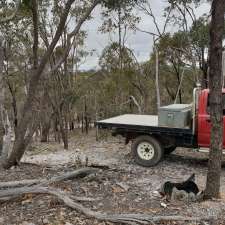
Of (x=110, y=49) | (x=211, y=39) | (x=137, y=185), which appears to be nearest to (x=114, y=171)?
(x=137, y=185)

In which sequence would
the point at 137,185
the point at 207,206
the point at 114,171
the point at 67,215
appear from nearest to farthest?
the point at 67,215, the point at 207,206, the point at 137,185, the point at 114,171

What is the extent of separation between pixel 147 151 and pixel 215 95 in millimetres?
3964

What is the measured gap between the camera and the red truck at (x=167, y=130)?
9062 millimetres

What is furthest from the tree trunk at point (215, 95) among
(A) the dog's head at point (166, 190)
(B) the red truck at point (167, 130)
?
(B) the red truck at point (167, 130)

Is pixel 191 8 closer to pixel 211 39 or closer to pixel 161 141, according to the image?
pixel 161 141

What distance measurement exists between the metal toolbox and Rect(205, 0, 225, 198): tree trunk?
2913 millimetres

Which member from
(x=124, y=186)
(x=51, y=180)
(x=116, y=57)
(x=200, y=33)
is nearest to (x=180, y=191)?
(x=124, y=186)

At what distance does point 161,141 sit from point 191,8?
39.9 feet

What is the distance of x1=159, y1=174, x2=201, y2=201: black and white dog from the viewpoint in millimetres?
6493

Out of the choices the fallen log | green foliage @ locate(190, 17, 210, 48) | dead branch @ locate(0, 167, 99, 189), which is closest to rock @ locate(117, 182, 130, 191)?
dead branch @ locate(0, 167, 99, 189)

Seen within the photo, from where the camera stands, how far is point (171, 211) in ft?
18.6

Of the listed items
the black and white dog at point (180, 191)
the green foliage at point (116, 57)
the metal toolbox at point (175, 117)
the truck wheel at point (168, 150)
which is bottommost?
the black and white dog at point (180, 191)

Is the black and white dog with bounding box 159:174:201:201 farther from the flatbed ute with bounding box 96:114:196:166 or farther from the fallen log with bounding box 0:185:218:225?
the flatbed ute with bounding box 96:114:196:166

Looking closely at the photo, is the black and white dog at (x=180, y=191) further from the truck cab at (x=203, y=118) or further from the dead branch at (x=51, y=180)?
the truck cab at (x=203, y=118)
